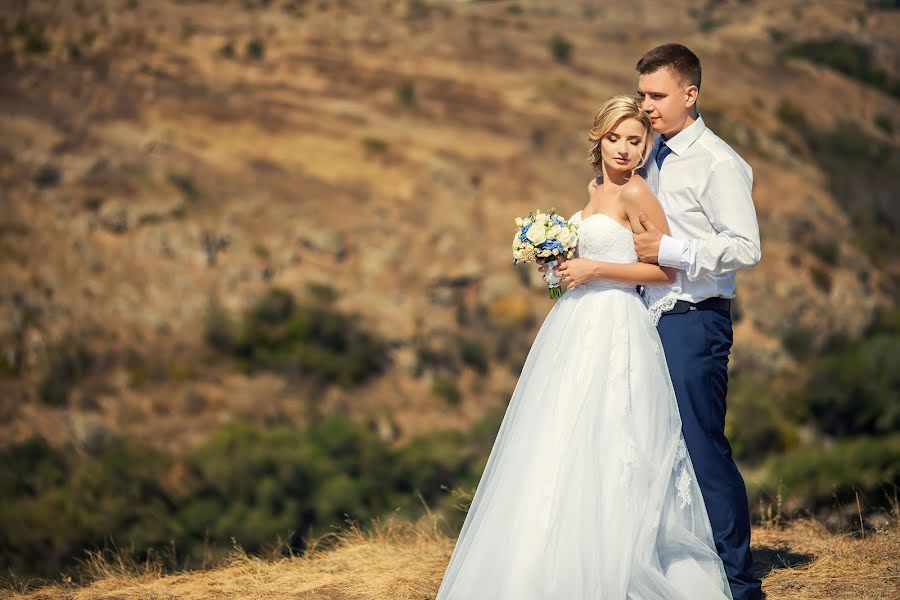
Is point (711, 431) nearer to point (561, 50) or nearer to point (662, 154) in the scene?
point (662, 154)

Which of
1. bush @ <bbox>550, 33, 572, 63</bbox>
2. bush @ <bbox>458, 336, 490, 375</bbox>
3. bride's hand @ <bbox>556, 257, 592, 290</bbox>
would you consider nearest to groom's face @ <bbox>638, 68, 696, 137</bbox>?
bride's hand @ <bbox>556, 257, 592, 290</bbox>

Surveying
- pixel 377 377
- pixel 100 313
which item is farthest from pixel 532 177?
pixel 100 313

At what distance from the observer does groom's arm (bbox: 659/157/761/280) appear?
4031mm

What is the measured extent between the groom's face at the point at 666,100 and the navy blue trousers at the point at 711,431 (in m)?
0.84

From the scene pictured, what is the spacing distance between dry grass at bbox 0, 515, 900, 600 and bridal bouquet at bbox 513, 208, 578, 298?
1918mm

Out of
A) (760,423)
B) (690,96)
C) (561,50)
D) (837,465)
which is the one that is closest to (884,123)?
(561,50)

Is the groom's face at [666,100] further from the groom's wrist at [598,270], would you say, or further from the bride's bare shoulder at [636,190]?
the groom's wrist at [598,270]

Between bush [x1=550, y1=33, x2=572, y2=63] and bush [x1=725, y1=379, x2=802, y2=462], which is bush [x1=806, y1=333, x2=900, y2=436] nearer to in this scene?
bush [x1=725, y1=379, x2=802, y2=462]

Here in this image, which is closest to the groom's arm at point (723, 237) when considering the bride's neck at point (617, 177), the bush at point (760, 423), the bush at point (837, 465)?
the bride's neck at point (617, 177)

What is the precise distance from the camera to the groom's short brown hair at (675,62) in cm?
425

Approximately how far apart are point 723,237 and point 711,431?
846mm

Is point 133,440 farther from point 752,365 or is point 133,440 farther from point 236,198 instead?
point 752,365

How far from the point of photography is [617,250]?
4.27 metres

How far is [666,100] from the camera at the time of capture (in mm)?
4277
